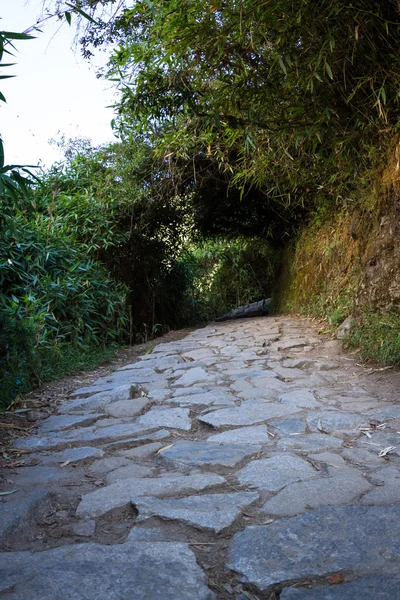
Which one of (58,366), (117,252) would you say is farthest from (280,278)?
(58,366)

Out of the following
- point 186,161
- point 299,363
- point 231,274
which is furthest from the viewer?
point 231,274

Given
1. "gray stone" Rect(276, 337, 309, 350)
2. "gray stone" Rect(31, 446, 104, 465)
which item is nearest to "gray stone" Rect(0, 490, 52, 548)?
"gray stone" Rect(31, 446, 104, 465)

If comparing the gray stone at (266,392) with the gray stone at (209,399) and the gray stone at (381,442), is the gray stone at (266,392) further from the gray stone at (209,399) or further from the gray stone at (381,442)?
the gray stone at (381,442)

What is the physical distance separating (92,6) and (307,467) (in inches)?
155

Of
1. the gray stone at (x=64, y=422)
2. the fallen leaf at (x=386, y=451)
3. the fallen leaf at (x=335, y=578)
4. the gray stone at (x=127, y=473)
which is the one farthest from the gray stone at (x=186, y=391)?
the fallen leaf at (x=335, y=578)

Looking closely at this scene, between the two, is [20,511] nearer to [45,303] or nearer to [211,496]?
[211,496]

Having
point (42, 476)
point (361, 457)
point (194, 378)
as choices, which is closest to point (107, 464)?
point (42, 476)

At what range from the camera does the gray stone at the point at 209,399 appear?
3297mm

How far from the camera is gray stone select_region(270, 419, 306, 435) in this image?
2.66 metres

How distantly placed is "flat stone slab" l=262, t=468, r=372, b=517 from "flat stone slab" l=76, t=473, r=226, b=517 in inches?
10.8

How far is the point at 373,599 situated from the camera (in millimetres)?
1229

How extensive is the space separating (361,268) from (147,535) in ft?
12.0

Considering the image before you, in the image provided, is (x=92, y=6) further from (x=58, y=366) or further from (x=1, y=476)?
(x=1, y=476)

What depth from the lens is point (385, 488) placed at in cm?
189
